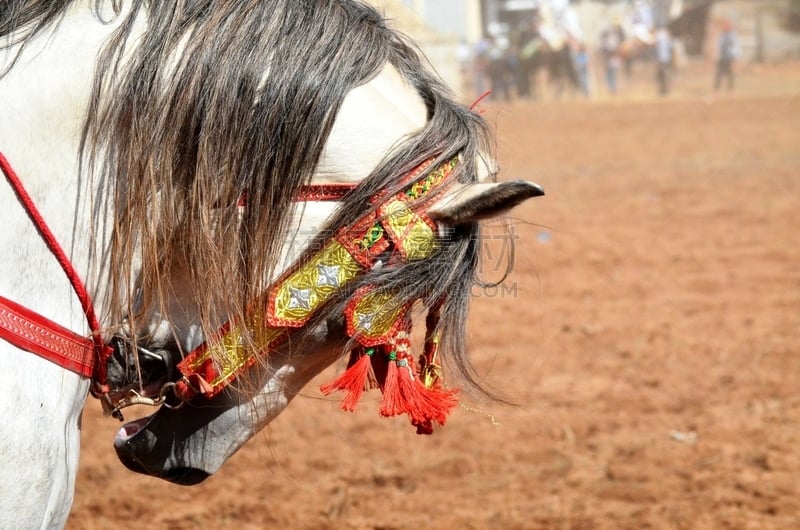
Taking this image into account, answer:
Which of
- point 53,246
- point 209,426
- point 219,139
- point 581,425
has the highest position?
point 219,139

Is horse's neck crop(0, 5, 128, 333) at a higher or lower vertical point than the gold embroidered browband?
higher

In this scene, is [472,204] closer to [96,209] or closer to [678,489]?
[96,209]

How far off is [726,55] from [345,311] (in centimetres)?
2508

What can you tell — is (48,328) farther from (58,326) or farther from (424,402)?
(424,402)

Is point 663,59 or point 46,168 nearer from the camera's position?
point 46,168

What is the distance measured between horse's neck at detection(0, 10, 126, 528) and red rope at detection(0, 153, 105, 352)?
0.01 metres

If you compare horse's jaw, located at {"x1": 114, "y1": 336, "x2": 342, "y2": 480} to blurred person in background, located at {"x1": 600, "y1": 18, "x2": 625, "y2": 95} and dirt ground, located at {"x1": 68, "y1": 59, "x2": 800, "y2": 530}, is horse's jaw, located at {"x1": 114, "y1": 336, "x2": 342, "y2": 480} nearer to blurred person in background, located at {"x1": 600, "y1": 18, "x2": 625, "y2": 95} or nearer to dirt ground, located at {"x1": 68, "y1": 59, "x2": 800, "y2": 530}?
dirt ground, located at {"x1": 68, "y1": 59, "x2": 800, "y2": 530}

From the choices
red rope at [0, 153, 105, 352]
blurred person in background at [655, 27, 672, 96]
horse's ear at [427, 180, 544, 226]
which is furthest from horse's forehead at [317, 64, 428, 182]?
blurred person in background at [655, 27, 672, 96]

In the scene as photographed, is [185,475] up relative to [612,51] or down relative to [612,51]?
up

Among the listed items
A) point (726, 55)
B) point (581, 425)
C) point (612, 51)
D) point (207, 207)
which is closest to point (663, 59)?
point (612, 51)

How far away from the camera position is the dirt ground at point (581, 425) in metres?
3.67

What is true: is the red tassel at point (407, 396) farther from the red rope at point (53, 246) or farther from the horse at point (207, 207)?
the red rope at point (53, 246)

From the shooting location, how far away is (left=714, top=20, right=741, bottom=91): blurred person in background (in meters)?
24.4

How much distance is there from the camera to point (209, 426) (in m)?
1.83
